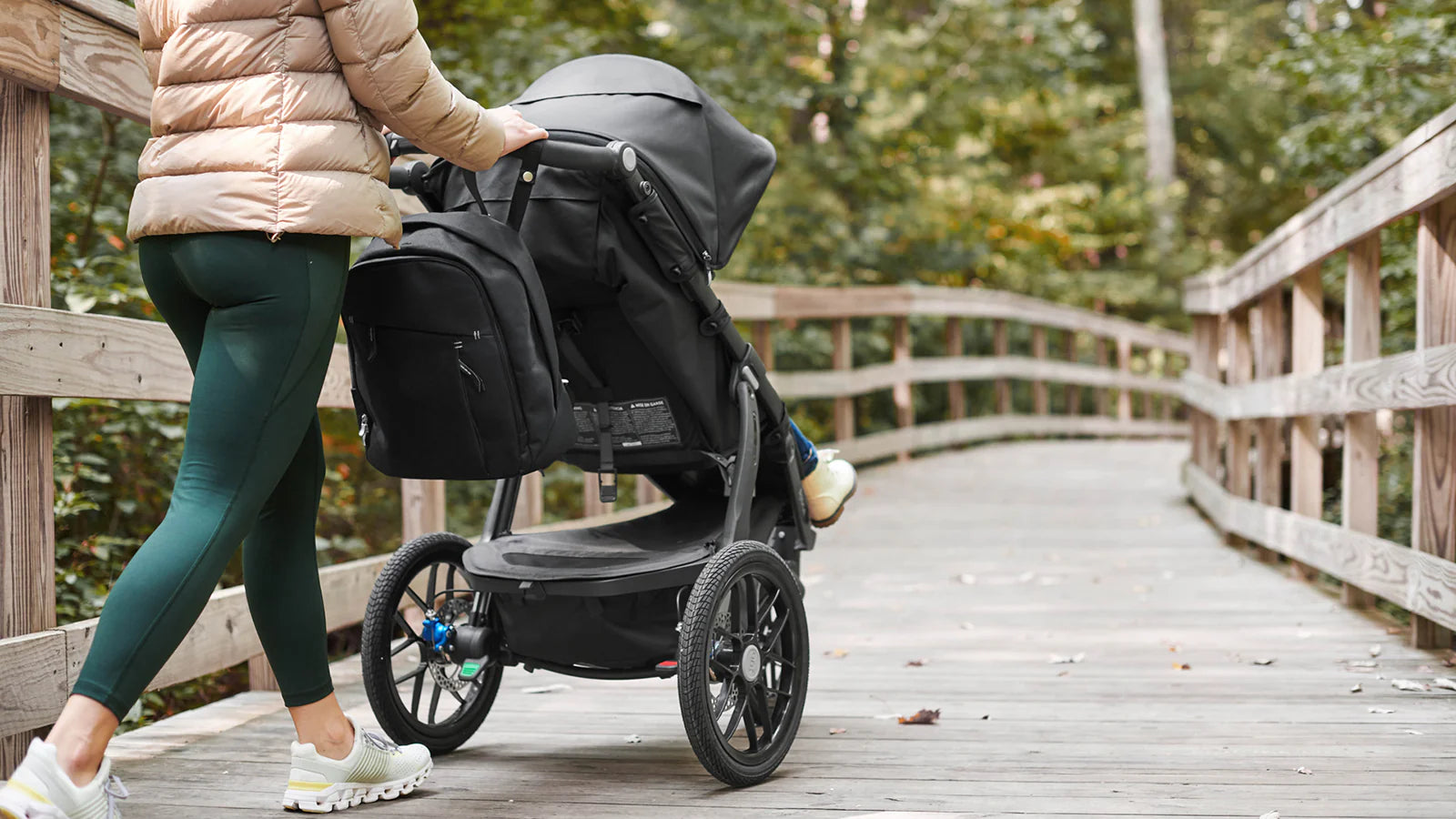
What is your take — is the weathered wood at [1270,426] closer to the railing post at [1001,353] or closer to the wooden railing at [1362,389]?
the wooden railing at [1362,389]

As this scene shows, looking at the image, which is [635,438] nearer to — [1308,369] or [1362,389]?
[1362,389]

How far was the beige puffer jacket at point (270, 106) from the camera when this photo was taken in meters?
1.96

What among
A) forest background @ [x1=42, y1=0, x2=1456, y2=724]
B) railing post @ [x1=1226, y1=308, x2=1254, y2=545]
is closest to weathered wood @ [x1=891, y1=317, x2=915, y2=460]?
forest background @ [x1=42, y1=0, x2=1456, y2=724]

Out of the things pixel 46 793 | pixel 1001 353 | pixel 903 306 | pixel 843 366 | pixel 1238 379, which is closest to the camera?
pixel 46 793

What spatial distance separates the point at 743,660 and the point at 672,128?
104 centimetres

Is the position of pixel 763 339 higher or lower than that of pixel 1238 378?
higher

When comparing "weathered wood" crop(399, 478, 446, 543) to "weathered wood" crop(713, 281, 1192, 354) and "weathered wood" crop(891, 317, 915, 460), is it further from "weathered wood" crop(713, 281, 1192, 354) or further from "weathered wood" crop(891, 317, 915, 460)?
"weathered wood" crop(891, 317, 915, 460)

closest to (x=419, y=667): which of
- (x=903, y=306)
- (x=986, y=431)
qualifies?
(x=903, y=306)

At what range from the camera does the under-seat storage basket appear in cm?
216

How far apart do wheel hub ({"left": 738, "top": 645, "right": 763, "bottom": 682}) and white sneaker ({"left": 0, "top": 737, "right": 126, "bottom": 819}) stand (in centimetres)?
112

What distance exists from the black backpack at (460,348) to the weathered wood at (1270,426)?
12.8 feet

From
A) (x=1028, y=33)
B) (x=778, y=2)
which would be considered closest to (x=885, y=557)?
(x=778, y=2)

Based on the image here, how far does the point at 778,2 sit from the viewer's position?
31.1ft

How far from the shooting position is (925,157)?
38.1 ft
